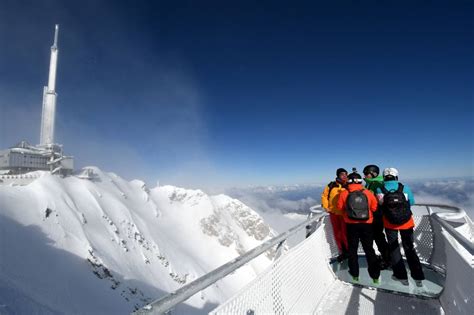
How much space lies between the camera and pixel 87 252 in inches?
1538

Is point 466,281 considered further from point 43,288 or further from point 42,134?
point 42,134

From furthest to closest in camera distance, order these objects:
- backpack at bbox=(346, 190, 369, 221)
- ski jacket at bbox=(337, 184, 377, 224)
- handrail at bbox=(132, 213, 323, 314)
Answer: ski jacket at bbox=(337, 184, 377, 224) → backpack at bbox=(346, 190, 369, 221) → handrail at bbox=(132, 213, 323, 314)

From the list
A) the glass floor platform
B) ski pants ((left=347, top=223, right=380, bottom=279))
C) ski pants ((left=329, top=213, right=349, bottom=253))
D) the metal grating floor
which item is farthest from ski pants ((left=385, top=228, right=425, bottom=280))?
ski pants ((left=329, top=213, right=349, bottom=253))

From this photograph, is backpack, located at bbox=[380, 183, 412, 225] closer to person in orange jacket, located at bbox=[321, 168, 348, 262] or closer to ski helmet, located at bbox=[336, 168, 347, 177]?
person in orange jacket, located at bbox=[321, 168, 348, 262]

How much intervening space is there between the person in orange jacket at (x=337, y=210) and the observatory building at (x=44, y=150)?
58165 millimetres

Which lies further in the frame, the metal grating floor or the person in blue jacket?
the person in blue jacket

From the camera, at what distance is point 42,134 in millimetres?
52688

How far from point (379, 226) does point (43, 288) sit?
27.6m

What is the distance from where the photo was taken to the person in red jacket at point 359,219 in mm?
4859

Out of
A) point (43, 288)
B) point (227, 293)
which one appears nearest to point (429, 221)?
point (43, 288)

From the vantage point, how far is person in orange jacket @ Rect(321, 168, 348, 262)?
19.9 feet

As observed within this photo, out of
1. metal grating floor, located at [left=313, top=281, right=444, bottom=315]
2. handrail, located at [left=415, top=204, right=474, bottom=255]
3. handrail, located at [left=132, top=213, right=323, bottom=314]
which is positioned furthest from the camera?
metal grating floor, located at [left=313, top=281, right=444, bottom=315]

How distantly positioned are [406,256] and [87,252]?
43.6 m

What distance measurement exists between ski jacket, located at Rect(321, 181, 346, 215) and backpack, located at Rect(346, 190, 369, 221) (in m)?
1.09
